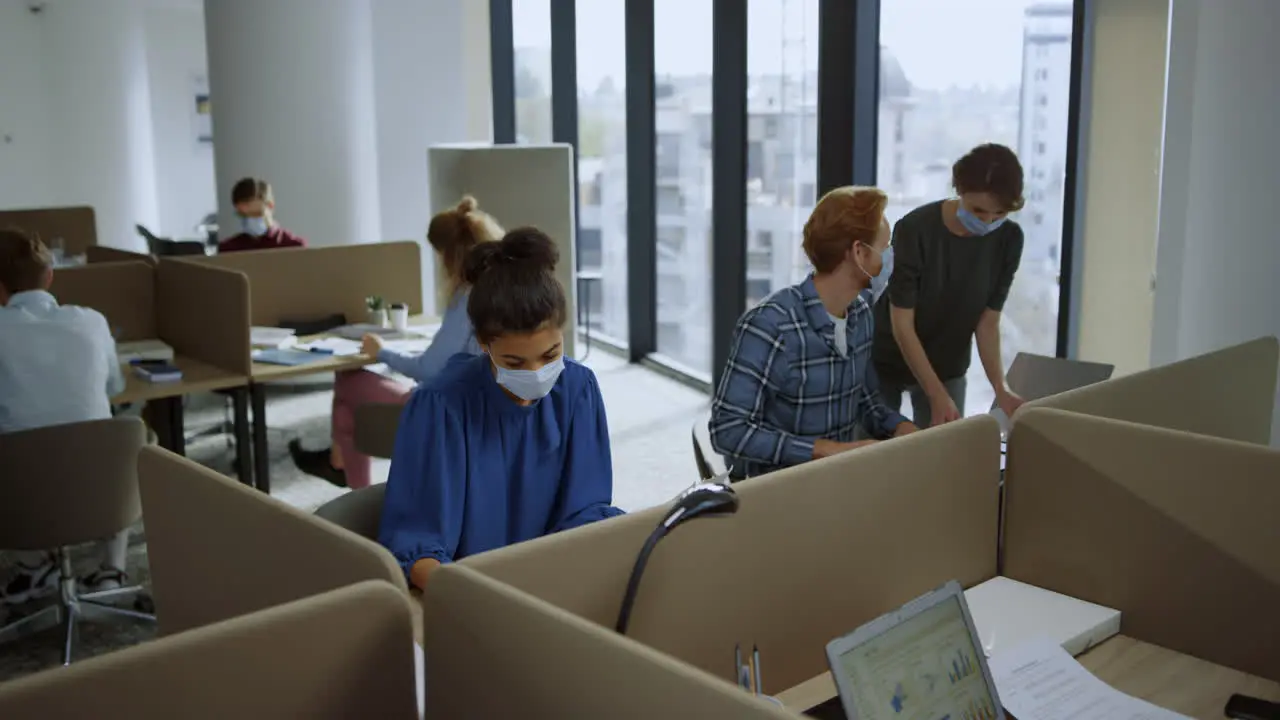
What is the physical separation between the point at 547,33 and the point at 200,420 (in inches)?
132

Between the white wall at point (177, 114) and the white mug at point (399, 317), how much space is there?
825 centimetres

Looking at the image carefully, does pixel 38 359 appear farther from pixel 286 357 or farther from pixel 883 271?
pixel 883 271

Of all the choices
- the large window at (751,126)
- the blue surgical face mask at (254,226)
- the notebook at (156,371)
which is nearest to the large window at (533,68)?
the large window at (751,126)

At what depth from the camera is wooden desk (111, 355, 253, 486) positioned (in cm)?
409

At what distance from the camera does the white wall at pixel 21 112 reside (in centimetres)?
1041

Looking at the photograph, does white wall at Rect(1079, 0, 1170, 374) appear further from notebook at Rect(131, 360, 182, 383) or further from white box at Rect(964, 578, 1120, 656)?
notebook at Rect(131, 360, 182, 383)

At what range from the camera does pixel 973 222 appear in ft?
10.5

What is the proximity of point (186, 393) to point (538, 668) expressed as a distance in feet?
11.0

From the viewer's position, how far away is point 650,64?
6621 mm

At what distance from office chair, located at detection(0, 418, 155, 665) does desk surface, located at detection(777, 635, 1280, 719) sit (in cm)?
198

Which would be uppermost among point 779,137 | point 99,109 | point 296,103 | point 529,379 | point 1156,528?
point 99,109

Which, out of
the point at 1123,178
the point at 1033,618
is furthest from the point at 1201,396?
the point at 1123,178

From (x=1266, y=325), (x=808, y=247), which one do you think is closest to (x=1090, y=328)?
(x=1266, y=325)

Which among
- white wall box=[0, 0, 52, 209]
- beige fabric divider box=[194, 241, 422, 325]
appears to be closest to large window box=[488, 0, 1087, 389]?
beige fabric divider box=[194, 241, 422, 325]
